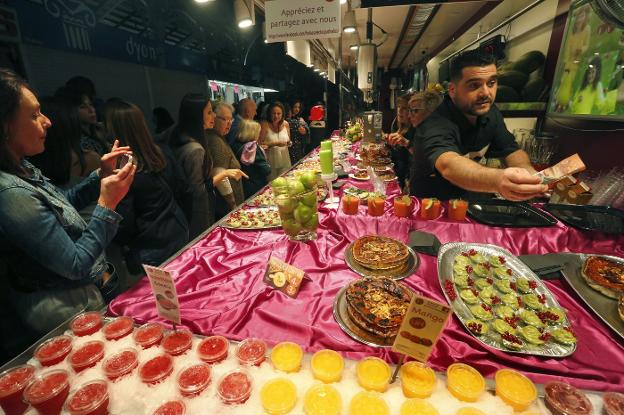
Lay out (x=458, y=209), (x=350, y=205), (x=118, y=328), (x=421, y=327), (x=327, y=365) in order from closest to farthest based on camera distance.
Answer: (x=421, y=327)
(x=327, y=365)
(x=118, y=328)
(x=458, y=209)
(x=350, y=205)

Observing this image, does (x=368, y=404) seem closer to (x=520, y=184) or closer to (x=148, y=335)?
(x=148, y=335)

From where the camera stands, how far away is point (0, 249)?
135 cm

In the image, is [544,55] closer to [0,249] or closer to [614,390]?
[614,390]

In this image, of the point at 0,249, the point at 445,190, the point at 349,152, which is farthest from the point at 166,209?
the point at 349,152

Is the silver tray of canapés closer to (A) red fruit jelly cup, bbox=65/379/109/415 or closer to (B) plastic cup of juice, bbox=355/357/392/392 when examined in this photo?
(B) plastic cup of juice, bbox=355/357/392/392

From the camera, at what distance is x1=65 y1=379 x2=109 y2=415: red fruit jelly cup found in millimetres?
897

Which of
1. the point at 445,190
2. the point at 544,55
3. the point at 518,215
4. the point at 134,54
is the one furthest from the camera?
the point at 134,54

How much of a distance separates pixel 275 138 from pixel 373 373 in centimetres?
603

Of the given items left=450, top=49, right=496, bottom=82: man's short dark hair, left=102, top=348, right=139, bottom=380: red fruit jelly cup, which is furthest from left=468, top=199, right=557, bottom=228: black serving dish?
left=102, top=348, right=139, bottom=380: red fruit jelly cup

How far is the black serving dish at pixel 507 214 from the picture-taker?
6.13ft

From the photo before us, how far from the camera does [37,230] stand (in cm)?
127

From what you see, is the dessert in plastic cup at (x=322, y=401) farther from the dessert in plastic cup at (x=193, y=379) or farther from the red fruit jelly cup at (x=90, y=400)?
the red fruit jelly cup at (x=90, y=400)

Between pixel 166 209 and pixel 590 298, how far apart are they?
2847mm

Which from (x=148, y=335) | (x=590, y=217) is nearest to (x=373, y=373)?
(x=148, y=335)
